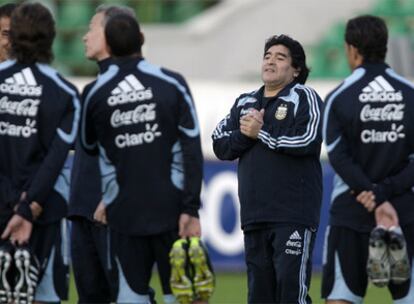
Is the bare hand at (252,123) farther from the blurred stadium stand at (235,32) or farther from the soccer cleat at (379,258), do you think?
the blurred stadium stand at (235,32)

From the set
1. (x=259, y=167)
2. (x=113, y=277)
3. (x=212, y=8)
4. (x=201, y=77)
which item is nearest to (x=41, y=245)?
(x=113, y=277)

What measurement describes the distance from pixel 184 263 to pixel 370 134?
152cm

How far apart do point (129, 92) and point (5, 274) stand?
4.05 feet

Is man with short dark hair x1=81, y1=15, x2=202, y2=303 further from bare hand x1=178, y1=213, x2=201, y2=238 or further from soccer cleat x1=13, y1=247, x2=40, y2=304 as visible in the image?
soccer cleat x1=13, y1=247, x2=40, y2=304

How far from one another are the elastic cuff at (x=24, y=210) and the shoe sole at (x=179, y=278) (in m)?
0.83

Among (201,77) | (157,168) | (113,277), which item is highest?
(201,77)

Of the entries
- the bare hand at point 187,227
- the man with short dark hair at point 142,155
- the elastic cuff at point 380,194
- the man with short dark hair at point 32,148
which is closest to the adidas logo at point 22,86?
the man with short dark hair at point 32,148

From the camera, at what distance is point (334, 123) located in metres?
8.95

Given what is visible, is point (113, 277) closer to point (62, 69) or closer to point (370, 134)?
point (370, 134)

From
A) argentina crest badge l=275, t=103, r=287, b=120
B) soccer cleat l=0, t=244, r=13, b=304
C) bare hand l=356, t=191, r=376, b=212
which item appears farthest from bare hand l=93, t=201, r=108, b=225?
bare hand l=356, t=191, r=376, b=212

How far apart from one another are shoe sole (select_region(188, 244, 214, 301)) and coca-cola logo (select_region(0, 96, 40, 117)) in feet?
3.88

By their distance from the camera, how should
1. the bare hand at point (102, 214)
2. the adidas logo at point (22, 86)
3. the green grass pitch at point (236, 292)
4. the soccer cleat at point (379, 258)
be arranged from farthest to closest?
1. the green grass pitch at point (236, 292)
2. the soccer cleat at point (379, 258)
3. the bare hand at point (102, 214)
4. the adidas logo at point (22, 86)

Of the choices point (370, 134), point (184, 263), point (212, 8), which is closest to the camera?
point (184, 263)

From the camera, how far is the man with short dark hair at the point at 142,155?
8.31 m
